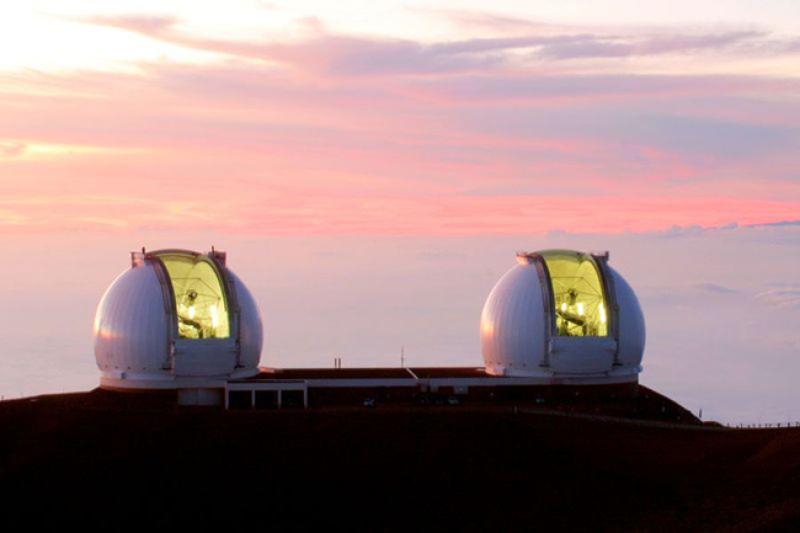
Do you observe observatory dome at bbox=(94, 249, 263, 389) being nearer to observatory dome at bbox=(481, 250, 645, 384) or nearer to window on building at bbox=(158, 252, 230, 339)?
window on building at bbox=(158, 252, 230, 339)

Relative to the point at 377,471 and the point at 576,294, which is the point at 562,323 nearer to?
the point at 576,294

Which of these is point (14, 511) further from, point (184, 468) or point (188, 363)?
point (188, 363)

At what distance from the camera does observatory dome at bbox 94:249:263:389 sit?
5584cm

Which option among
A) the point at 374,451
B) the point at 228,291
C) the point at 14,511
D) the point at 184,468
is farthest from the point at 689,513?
the point at 228,291

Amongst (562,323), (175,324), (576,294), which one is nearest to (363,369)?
(562,323)

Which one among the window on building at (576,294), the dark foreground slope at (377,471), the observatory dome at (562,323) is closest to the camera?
the dark foreground slope at (377,471)

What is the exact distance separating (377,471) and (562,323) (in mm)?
18167

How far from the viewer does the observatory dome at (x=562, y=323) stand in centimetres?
5984

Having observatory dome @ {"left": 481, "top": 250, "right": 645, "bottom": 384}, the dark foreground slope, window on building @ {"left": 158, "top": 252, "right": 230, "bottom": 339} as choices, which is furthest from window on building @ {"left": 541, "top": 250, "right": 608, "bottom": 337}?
window on building @ {"left": 158, "top": 252, "right": 230, "bottom": 339}

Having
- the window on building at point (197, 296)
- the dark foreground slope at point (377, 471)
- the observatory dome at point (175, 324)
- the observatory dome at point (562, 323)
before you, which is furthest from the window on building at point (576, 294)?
the window on building at point (197, 296)

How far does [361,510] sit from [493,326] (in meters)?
20.5

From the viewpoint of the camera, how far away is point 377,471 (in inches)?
1758

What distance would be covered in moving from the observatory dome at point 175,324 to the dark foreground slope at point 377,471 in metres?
5.45

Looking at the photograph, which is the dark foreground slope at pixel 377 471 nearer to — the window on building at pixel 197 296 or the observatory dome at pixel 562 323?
the window on building at pixel 197 296
